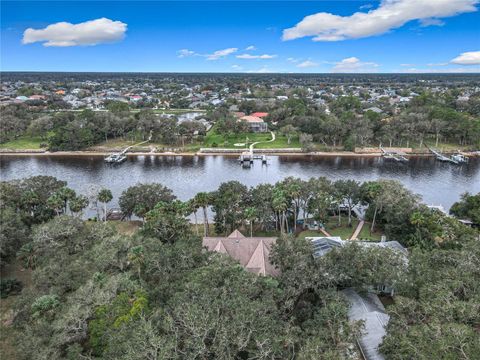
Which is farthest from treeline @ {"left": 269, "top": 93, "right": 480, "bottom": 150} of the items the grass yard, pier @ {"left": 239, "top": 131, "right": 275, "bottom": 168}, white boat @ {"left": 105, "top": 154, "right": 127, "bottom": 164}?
white boat @ {"left": 105, "top": 154, "right": 127, "bottom": 164}

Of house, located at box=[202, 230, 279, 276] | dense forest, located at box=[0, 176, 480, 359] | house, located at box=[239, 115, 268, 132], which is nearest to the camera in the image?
dense forest, located at box=[0, 176, 480, 359]

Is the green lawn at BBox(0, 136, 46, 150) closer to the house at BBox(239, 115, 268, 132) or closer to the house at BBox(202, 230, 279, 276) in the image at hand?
the house at BBox(239, 115, 268, 132)

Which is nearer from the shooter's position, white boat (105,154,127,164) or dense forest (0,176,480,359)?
dense forest (0,176,480,359)

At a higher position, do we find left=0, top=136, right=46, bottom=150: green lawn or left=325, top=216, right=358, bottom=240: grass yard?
left=0, top=136, right=46, bottom=150: green lawn

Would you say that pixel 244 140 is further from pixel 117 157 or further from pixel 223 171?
pixel 117 157

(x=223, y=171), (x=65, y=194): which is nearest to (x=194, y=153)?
(x=223, y=171)

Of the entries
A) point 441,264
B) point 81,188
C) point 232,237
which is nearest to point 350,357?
point 441,264

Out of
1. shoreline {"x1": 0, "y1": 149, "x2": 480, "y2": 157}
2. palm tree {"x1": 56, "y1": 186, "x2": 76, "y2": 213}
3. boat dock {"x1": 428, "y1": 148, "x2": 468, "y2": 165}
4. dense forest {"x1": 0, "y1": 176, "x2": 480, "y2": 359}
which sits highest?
palm tree {"x1": 56, "y1": 186, "x2": 76, "y2": 213}
